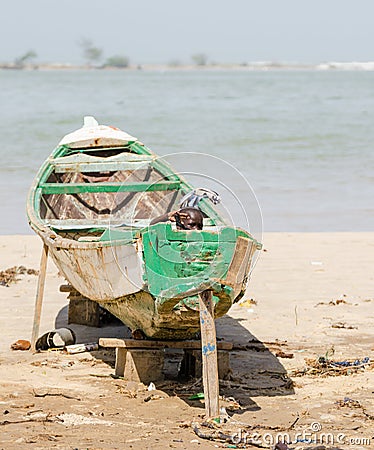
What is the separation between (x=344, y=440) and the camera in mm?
4922

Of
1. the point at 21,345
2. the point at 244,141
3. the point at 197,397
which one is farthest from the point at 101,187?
the point at 244,141

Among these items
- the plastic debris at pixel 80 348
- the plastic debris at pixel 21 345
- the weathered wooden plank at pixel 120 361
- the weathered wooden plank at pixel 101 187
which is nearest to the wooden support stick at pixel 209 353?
the weathered wooden plank at pixel 120 361

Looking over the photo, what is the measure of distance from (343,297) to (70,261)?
366 centimetres

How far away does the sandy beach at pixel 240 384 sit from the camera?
5004mm

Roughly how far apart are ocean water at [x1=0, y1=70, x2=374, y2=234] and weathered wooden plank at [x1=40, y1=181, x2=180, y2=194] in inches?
61.1

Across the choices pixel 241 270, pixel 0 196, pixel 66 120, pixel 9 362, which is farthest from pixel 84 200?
pixel 66 120

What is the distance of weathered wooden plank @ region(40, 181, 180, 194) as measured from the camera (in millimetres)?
7688

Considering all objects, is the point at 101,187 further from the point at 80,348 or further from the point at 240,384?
the point at 240,384

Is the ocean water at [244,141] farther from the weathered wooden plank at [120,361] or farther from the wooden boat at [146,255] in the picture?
the weathered wooden plank at [120,361]

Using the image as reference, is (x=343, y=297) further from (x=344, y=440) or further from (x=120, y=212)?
(x=344, y=440)

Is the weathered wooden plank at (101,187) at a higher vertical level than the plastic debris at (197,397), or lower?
higher

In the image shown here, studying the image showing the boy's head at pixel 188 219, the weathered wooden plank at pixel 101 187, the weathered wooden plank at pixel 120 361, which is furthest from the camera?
the weathered wooden plank at pixel 101 187

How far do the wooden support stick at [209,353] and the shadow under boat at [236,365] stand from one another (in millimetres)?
346

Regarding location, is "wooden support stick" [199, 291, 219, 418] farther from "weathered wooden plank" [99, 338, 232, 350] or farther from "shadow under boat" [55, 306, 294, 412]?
"weathered wooden plank" [99, 338, 232, 350]
